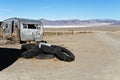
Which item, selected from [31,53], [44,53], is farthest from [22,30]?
[31,53]

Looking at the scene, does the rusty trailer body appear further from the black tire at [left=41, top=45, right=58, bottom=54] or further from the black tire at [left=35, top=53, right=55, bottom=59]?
the black tire at [left=35, top=53, right=55, bottom=59]

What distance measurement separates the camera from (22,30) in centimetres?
2636

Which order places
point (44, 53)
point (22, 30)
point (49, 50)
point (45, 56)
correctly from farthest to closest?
point (22, 30)
point (44, 53)
point (49, 50)
point (45, 56)

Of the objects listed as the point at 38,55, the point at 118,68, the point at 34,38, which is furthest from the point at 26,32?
the point at 118,68

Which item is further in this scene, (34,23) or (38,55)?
(34,23)

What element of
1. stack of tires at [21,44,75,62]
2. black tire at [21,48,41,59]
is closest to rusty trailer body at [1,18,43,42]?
stack of tires at [21,44,75,62]

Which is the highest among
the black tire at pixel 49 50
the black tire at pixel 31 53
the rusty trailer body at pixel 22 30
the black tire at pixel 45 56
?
the rusty trailer body at pixel 22 30

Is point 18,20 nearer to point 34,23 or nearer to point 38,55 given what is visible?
point 34,23

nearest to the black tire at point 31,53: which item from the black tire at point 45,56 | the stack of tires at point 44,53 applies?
the stack of tires at point 44,53

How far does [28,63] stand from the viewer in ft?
46.1

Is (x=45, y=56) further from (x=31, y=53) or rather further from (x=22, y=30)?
(x=22, y=30)

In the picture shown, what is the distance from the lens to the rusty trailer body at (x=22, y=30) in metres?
26.4

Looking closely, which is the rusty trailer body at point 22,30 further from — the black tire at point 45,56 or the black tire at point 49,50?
the black tire at point 45,56

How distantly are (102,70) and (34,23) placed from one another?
52.4ft
